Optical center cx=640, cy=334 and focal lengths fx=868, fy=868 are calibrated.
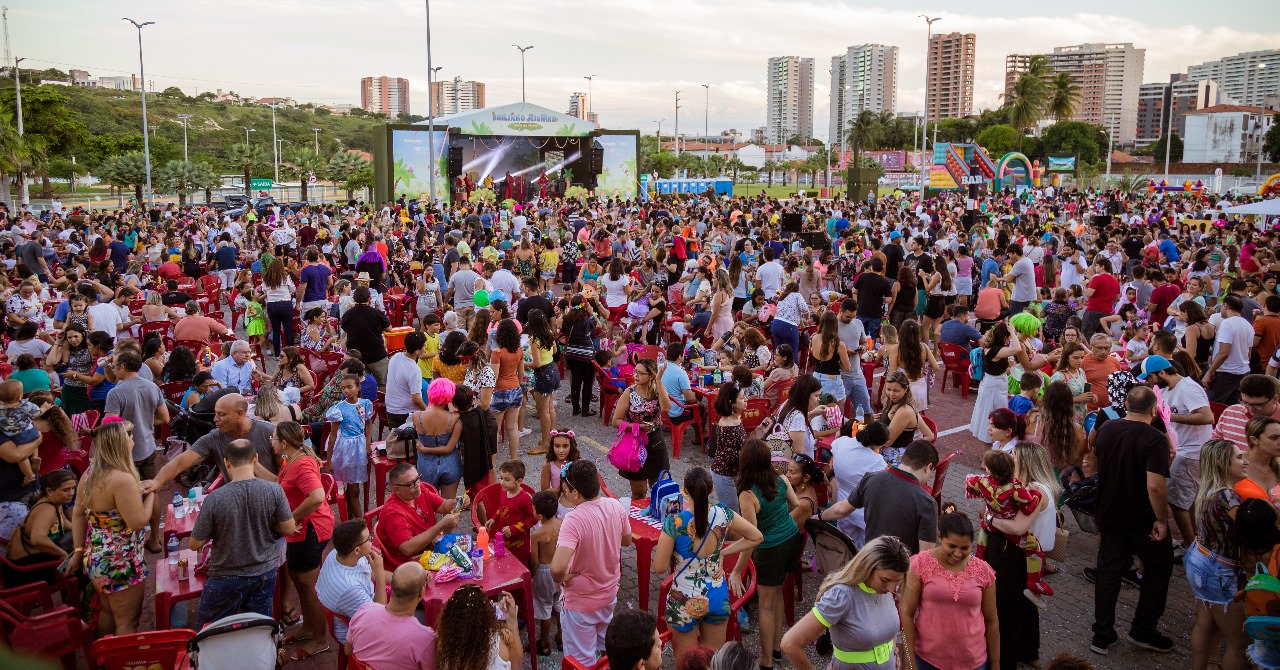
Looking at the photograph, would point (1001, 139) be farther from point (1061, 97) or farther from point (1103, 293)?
point (1103, 293)

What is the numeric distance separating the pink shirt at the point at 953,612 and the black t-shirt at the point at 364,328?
6.45 meters

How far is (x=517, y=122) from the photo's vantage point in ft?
131

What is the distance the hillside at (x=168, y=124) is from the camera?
1857 inches

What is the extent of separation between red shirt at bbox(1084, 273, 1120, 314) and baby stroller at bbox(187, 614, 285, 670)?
1050 cm

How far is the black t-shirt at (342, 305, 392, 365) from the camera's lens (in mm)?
8898

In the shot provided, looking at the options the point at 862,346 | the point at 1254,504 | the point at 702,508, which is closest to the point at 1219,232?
the point at 862,346

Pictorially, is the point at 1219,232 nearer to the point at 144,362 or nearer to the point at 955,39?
the point at 144,362

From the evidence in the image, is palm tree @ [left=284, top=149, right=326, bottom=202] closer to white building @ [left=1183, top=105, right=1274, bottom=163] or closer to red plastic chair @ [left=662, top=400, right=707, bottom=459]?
red plastic chair @ [left=662, top=400, right=707, bottom=459]

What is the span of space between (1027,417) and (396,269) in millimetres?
11357

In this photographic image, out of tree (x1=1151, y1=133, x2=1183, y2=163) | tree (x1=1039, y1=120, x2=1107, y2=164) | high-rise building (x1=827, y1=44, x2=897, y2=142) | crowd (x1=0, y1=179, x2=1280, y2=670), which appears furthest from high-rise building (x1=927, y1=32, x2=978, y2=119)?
crowd (x1=0, y1=179, x2=1280, y2=670)

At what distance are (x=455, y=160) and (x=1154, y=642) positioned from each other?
35619 millimetres

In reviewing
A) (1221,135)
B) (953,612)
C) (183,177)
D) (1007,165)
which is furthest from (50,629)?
(1221,135)

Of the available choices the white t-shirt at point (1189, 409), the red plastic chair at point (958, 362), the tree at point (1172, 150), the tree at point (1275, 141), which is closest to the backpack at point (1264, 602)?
the white t-shirt at point (1189, 409)

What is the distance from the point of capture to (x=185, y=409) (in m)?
7.13
